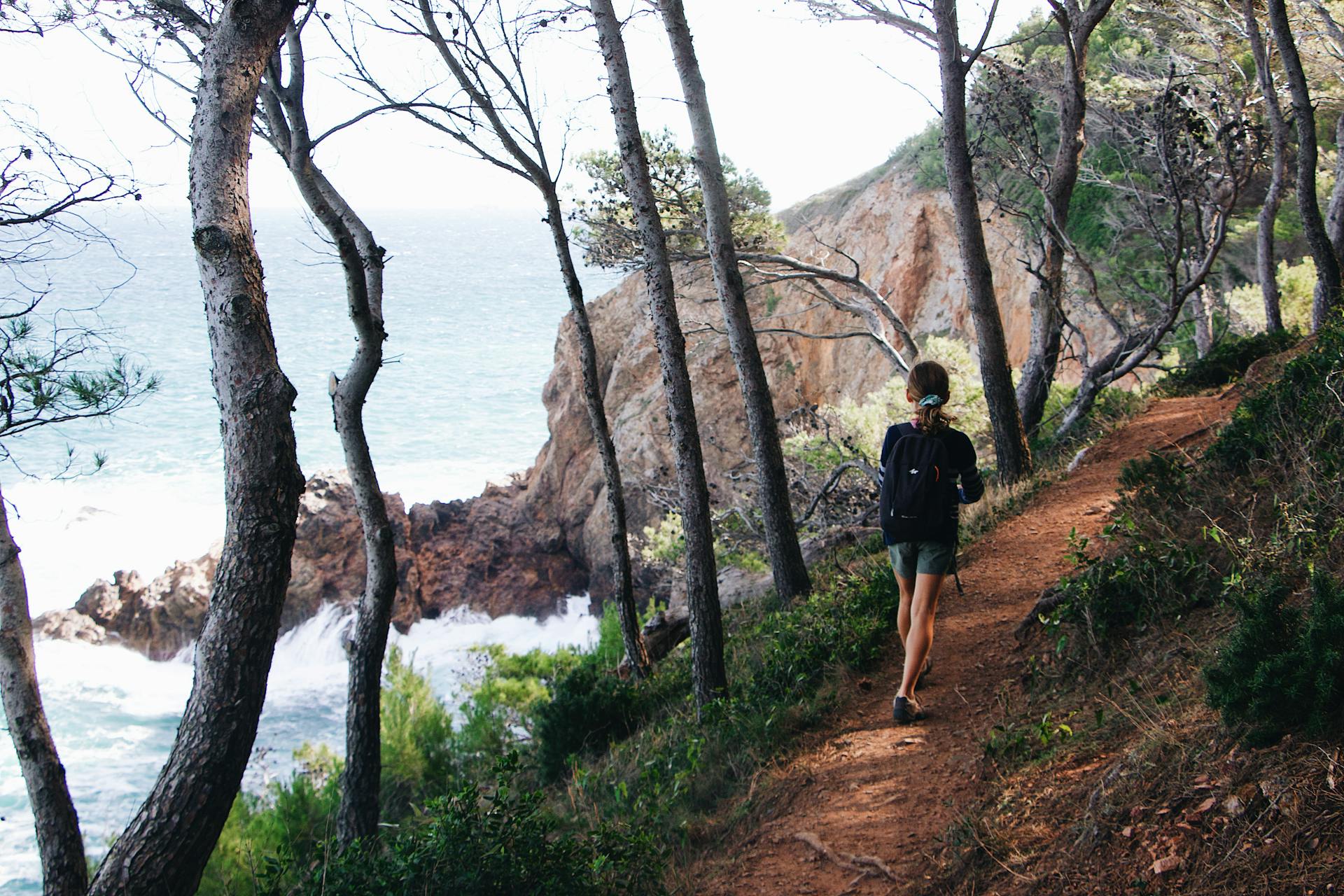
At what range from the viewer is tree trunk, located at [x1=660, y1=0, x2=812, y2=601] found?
8.20 m

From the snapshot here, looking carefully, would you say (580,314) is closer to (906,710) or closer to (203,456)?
(906,710)

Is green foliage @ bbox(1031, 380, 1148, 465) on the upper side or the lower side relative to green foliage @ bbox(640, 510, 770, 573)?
upper

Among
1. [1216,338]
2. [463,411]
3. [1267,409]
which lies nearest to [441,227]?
[463,411]

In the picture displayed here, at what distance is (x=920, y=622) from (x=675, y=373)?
2.80 metres

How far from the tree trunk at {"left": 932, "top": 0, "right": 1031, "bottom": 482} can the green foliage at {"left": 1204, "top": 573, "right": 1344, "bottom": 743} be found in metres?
6.98

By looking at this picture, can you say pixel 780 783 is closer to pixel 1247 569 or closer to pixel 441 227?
pixel 1247 569

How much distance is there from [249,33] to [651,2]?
16.1ft

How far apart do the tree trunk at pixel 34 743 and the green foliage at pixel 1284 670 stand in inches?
257

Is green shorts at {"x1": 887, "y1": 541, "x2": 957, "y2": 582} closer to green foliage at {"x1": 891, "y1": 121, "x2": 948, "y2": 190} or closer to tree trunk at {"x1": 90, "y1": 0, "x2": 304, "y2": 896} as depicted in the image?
tree trunk at {"x1": 90, "y1": 0, "x2": 304, "y2": 896}

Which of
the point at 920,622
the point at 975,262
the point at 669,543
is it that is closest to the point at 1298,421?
the point at 920,622

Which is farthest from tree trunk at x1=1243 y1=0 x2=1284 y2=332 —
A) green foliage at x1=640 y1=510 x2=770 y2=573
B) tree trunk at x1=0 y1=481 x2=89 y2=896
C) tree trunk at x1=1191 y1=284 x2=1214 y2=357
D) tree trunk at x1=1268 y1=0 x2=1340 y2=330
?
tree trunk at x1=0 y1=481 x2=89 y2=896

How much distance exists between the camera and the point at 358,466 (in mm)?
7367

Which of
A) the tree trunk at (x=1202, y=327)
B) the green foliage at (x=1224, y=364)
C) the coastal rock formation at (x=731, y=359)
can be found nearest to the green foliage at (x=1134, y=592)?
the green foliage at (x=1224, y=364)

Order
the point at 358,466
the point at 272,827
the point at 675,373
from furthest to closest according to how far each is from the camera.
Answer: the point at 272,827 → the point at 358,466 → the point at 675,373
